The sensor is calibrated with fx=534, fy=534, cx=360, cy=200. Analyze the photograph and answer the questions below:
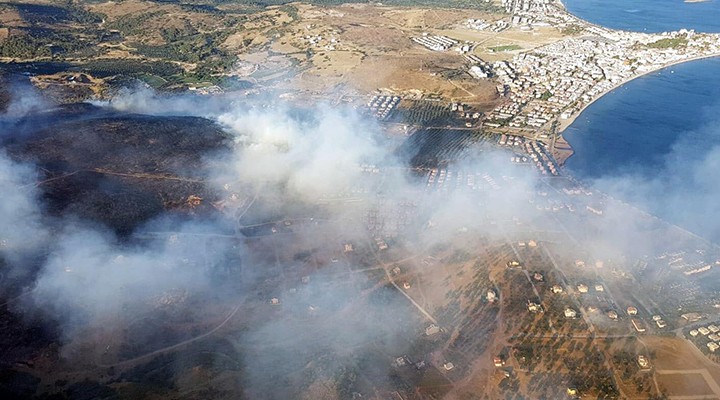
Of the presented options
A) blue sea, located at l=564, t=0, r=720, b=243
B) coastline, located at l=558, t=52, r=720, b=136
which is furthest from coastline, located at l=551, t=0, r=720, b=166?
blue sea, located at l=564, t=0, r=720, b=243

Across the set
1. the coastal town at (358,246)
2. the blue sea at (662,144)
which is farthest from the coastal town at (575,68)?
the blue sea at (662,144)

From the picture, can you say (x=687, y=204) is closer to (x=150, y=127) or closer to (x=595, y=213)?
(x=595, y=213)

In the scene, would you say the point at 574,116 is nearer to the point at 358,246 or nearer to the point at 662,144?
the point at 662,144

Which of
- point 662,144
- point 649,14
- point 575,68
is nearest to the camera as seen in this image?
point 662,144

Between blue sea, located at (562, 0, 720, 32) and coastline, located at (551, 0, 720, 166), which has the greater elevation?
blue sea, located at (562, 0, 720, 32)

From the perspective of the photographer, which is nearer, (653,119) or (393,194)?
(393,194)

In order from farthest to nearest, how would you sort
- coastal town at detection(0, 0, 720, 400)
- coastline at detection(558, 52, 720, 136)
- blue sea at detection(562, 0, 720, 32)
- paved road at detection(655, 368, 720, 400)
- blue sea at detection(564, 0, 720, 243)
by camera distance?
blue sea at detection(562, 0, 720, 32) < coastline at detection(558, 52, 720, 136) < blue sea at detection(564, 0, 720, 243) < coastal town at detection(0, 0, 720, 400) < paved road at detection(655, 368, 720, 400)

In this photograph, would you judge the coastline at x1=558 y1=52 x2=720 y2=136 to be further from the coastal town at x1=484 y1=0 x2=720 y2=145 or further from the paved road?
the paved road

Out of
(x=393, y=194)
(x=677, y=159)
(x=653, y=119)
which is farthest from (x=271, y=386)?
(x=653, y=119)

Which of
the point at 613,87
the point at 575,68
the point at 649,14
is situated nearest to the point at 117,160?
the point at 613,87
